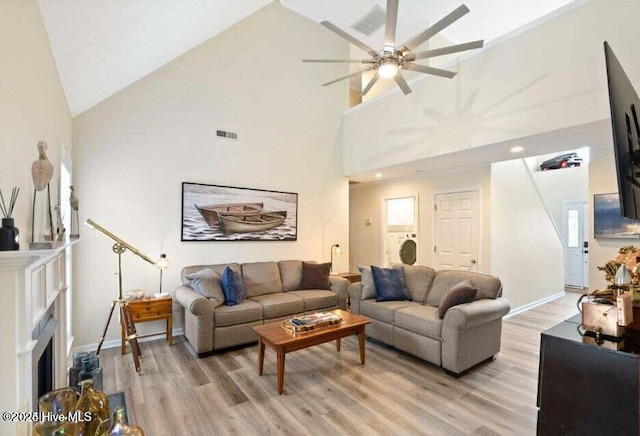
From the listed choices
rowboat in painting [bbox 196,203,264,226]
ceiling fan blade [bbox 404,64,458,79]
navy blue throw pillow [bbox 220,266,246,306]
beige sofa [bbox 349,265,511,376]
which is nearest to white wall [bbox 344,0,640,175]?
ceiling fan blade [bbox 404,64,458,79]

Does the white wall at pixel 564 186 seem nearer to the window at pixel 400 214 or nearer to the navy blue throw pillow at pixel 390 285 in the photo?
the window at pixel 400 214

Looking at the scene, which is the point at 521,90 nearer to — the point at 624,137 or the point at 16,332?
the point at 624,137

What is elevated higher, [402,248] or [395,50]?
[395,50]

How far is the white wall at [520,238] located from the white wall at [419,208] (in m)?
0.13

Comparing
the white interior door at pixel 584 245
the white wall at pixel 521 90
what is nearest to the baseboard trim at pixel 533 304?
the white interior door at pixel 584 245

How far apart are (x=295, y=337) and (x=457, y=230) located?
12.0ft

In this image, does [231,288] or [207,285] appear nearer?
[207,285]

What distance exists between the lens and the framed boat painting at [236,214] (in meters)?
4.29

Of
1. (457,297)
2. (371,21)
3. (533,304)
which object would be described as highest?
(371,21)

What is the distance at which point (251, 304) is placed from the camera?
3826mm

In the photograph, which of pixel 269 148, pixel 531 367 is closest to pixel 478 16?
pixel 269 148

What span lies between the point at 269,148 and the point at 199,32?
182 centimetres

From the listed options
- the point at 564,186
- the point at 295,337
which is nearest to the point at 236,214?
the point at 295,337

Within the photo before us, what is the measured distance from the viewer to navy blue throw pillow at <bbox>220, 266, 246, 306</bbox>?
3760 millimetres
